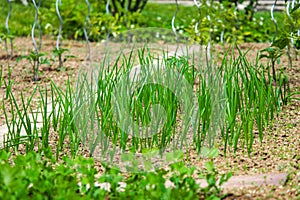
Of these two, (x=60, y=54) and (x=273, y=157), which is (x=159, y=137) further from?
(x=60, y=54)

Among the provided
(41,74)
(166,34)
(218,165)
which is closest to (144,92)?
(218,165)

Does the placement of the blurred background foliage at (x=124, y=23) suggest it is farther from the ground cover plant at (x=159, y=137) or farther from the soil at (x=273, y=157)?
the ground cover plant at (x=159, y=137)

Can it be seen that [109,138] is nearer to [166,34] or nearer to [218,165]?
[218,165]

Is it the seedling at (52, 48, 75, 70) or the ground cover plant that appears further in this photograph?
the seedling at (52, 48, 75, 70)

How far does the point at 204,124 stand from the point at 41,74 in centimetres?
281

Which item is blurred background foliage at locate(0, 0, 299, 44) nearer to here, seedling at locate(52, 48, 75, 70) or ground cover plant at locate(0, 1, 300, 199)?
seedling at locate(52, 48, 75, 70)

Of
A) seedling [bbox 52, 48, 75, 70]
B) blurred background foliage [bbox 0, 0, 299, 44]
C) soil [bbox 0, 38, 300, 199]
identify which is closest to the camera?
soil [bbox 0, 38, 300, 199]

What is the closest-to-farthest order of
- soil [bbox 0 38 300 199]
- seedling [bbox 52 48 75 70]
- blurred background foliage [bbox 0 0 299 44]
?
soil [bbox 0 38 300 199], seedling [bbox 52 48 75 70], blurred background foliage [bbox 0 0 299 44]

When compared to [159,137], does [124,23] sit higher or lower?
higher

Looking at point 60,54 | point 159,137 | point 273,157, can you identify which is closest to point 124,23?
point 60,54

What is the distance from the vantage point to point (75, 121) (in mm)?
3463

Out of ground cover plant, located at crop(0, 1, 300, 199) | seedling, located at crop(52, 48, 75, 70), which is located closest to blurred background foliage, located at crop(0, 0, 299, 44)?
seedling, located at crop(52, 48, 75, 70)

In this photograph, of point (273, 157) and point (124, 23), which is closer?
point (273, 157)

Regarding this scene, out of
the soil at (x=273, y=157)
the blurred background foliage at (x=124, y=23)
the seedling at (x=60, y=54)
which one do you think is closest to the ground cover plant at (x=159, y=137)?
the soil at (x=273, y=157)
